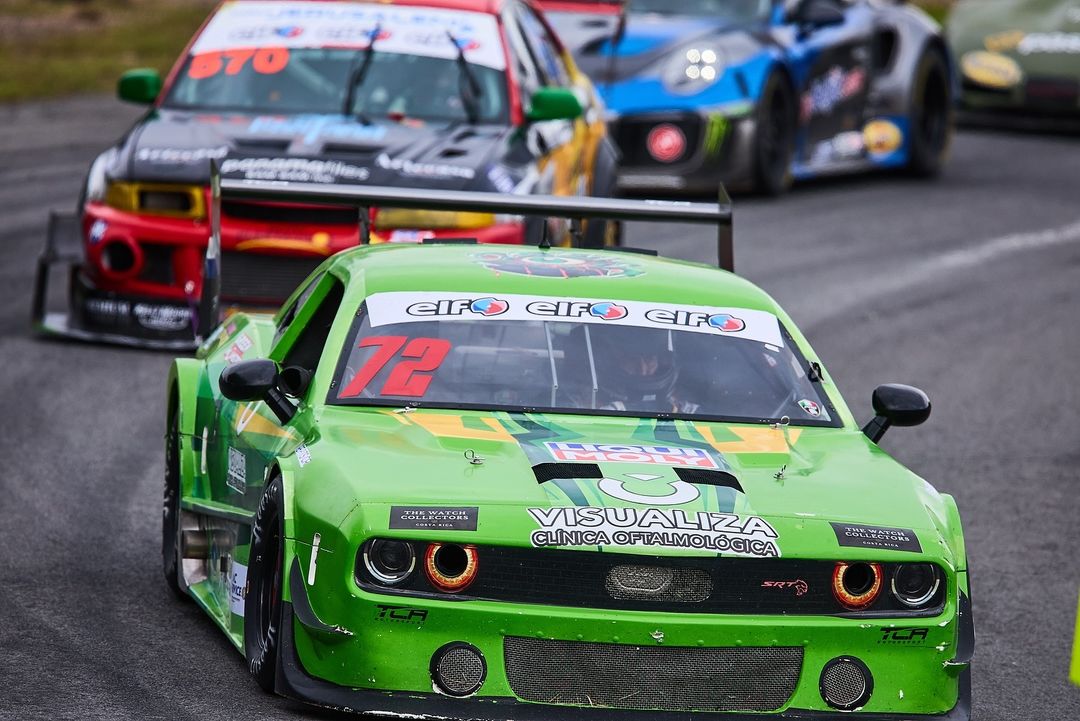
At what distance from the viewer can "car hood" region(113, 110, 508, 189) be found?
10.7 m

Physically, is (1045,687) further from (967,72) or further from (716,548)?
(967,72)

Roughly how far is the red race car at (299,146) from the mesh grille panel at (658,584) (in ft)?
17.2

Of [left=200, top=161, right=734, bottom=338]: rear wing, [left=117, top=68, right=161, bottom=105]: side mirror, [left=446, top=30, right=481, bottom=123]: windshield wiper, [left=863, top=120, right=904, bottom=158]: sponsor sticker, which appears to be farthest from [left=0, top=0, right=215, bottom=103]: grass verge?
[left=200, top=161, right=734, bottom=338]: rear wing

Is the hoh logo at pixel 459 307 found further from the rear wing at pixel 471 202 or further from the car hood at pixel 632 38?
the car hood at pixel 632 38

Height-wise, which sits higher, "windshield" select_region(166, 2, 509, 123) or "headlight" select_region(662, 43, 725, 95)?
"windshield" select_region(166, 2, 509, 123)

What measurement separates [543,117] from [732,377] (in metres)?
4.97

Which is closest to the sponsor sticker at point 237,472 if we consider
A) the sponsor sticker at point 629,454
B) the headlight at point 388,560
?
the sponsor sticker at point 629,454

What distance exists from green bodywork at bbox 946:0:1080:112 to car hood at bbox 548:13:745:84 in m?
4.30

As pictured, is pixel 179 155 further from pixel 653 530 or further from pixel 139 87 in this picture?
pixel 653 530

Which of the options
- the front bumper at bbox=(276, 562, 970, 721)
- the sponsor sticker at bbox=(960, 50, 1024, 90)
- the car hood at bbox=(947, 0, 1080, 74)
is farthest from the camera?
the sponsor sticker at bbox=(960, 50, 1024, 90)

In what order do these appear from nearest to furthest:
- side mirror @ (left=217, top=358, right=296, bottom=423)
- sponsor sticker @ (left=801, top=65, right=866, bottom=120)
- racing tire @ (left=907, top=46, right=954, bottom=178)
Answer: side mirror @ (left=217, top=358, right=296, bottom=423), sponsor sticker @ (left=801, top=65, right=866, bottom=120), racing tire @ (left=907, top=46, right=954, bottom=178)

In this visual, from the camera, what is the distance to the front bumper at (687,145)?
1579cm

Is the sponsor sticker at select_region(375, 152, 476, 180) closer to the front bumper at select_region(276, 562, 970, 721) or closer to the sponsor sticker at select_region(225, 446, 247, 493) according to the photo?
the sponsor sticker at select_region(225, 446, 247, 493)

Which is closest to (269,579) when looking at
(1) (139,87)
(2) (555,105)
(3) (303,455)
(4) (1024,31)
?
(3) (303,455)
